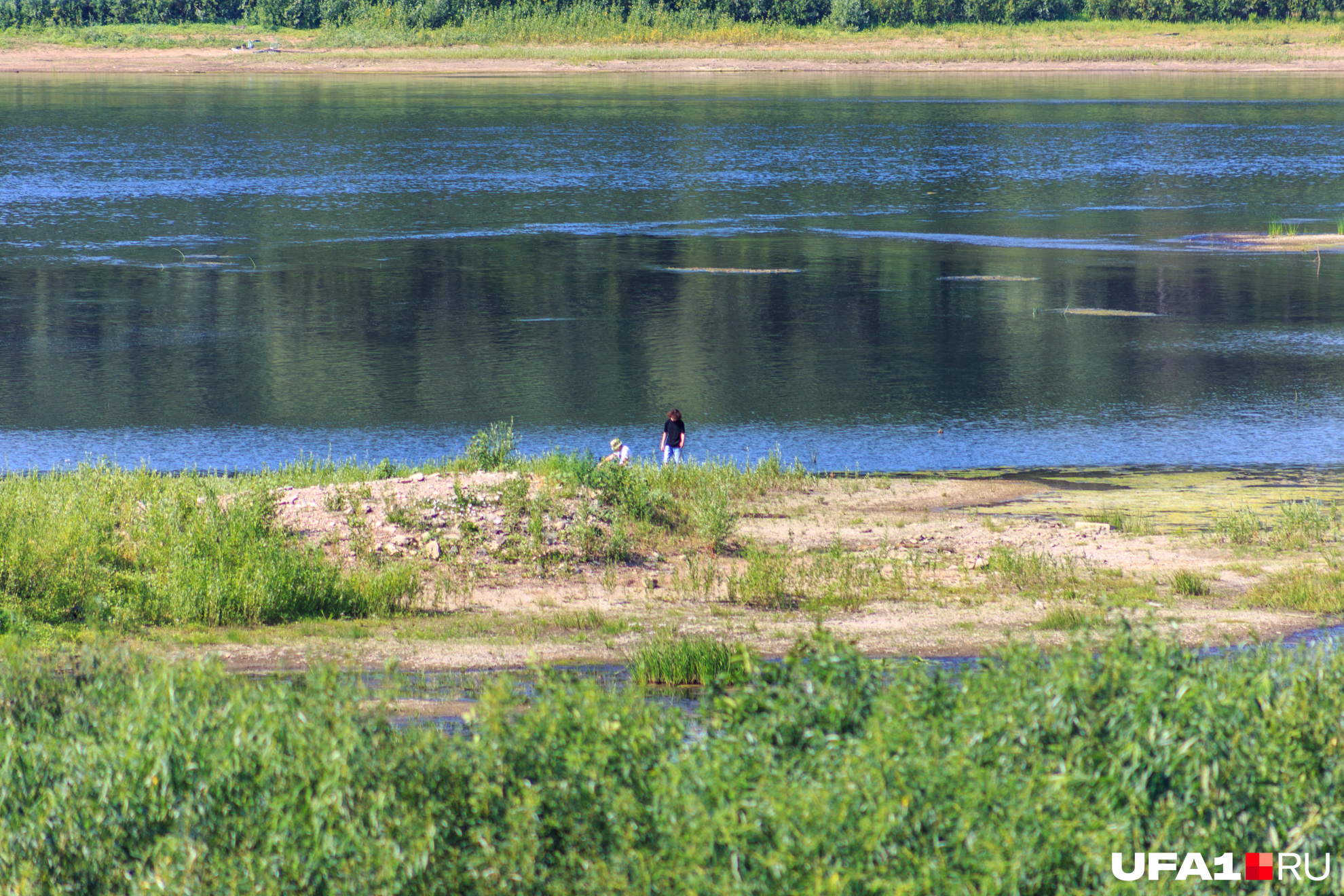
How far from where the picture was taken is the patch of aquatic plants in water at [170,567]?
15.5 meters

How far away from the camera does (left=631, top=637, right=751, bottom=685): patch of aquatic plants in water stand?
13.9 meters

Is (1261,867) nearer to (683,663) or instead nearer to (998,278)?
(683,663)

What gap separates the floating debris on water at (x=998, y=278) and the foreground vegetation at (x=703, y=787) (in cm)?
2870

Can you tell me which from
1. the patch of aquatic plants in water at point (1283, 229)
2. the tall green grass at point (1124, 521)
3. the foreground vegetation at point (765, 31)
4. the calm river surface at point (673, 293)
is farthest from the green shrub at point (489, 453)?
the foreground vegetation at point (765, 31)

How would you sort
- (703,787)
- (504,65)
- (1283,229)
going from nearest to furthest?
(703,787) < (1283,229) < (504,65)

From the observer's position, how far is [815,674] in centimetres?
1022

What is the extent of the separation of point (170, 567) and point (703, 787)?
8.97 meters

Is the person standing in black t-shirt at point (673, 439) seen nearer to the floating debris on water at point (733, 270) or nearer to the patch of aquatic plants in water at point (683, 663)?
the patch of aquatic plants in water at point (683, 663)

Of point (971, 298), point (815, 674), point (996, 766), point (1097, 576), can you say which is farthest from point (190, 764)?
point (971, 298)

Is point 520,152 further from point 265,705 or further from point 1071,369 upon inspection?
point 265,705

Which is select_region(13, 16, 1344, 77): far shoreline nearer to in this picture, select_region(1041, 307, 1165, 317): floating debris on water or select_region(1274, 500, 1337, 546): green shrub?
select_region(1041, 307, 1165, 317): floating debris on water

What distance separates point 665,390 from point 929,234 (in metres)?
20.7

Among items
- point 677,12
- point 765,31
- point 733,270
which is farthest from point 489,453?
point 677,12

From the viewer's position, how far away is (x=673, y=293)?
36.3m
